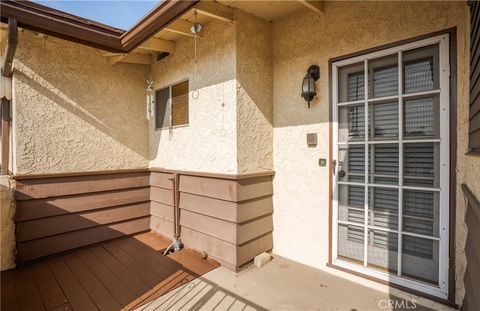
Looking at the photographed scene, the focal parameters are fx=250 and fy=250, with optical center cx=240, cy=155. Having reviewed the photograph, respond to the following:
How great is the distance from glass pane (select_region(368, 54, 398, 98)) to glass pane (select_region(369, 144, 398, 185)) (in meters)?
0.63

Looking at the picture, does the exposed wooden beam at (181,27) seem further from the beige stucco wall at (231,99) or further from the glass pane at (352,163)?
the glass pane at (352,163)

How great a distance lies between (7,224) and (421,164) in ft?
17.7

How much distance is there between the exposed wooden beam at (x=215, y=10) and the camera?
3104mm

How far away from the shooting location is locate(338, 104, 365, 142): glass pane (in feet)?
10.3

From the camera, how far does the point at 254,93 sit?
368 centimetres

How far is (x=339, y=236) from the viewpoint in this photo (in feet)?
11.0

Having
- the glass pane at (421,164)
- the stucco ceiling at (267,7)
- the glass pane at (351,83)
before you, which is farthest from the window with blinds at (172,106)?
the glass pane at (421,164)

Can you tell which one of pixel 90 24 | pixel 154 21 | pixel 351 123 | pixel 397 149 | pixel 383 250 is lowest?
pixel 383 250

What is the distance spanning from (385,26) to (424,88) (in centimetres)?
85

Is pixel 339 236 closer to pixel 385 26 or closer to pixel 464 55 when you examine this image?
pixel 464 55

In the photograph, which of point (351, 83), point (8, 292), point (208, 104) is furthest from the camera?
point (208, 104)

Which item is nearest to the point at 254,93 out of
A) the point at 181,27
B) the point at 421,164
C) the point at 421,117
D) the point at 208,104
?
the point at 208,104

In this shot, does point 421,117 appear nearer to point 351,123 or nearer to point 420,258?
point 351,123

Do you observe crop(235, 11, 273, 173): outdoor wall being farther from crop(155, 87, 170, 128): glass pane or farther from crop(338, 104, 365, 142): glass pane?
crop(155, 87, 170, 128): glass pane
